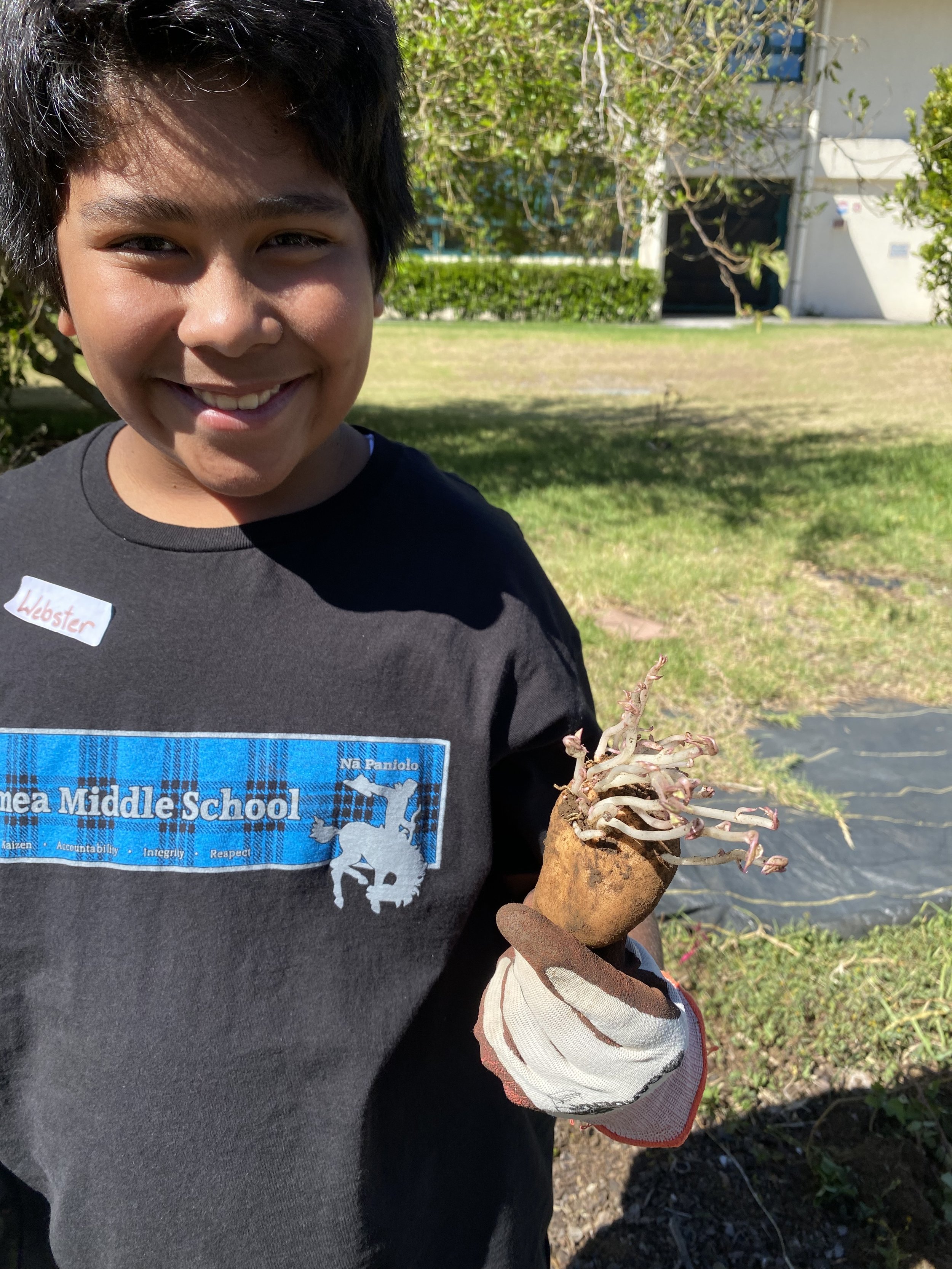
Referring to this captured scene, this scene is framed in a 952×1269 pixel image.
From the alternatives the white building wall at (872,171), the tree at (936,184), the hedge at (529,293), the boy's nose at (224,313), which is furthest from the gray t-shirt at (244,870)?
the hedge at (529,293)

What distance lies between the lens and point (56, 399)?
436 inches

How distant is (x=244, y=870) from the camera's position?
1096mm

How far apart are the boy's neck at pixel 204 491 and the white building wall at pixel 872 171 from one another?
15715 millimetres

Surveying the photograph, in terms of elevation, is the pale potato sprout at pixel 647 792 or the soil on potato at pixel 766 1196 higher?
the pale potato sprout at pixel 647 792

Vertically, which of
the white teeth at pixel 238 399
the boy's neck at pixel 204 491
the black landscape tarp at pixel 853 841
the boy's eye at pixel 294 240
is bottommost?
the black landscape tarp at pixel 853 841

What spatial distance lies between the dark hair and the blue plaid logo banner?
0.54 m

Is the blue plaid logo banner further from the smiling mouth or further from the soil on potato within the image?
the soil on potato

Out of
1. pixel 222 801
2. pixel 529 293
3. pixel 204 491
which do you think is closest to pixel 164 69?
pixel 204 491

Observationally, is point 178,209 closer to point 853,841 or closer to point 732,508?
point 853,841

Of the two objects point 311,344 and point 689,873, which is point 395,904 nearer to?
point 311,344

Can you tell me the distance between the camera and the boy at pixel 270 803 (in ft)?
3.38

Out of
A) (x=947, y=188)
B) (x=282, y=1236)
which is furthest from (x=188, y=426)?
(x=947, y=188)

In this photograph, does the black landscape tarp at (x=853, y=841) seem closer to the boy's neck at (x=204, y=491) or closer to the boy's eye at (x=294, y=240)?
the boy's neck at (x=204, y=491)

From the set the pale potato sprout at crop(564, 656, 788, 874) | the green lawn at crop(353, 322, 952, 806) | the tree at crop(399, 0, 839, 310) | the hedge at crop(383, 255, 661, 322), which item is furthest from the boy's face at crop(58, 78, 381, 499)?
the hedge at crop(383, 255, 661, 322)
